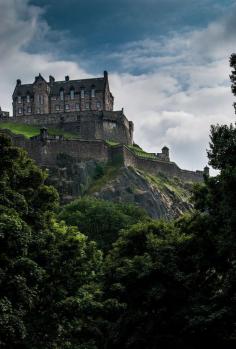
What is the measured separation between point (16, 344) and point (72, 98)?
365 ft

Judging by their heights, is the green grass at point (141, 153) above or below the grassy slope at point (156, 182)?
above

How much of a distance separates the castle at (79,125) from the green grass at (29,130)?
1.03 metres

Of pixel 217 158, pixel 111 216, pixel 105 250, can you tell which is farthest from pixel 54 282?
pixel 111 216

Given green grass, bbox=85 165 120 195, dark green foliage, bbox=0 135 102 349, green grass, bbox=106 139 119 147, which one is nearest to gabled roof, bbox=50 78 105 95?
green grass, bbox=106 139 119 147

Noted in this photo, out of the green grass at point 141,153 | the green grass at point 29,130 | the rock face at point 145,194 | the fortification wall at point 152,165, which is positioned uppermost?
the green grass at point 29,130

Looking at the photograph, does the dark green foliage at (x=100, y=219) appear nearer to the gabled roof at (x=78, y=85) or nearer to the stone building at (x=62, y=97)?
the stone building at (x=62, y=97)

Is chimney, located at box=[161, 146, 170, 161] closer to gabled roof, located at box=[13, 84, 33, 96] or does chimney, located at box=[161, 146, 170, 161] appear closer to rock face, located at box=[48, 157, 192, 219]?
rock face, located at box=[48, 157, 192, 219]

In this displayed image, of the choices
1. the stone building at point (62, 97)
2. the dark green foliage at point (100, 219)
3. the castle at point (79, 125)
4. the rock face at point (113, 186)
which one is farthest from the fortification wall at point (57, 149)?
the stone building at point (62, 97)

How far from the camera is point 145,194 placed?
106375 mm

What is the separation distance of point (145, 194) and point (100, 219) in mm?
27300

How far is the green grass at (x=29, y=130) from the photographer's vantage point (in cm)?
12318

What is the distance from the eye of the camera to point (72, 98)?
142125mm

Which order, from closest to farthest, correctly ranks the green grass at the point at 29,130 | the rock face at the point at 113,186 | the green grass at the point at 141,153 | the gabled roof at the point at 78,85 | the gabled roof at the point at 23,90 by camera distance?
the rock face at the point at 113,186 < the green grass at the point at 29,130 < the green grass at the point at 141,153 < the gabled roof at the point at 78,85 < the gabled roof at the point at 23,90

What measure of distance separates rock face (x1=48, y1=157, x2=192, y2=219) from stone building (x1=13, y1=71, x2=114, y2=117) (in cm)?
3191
